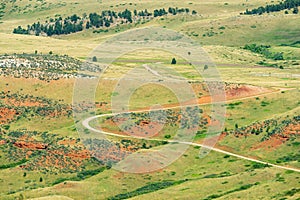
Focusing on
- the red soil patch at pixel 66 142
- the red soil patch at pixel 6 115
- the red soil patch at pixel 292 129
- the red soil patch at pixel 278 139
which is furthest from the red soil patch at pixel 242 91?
the red soil patch at pixel 6 115

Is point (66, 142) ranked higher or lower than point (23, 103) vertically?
lower

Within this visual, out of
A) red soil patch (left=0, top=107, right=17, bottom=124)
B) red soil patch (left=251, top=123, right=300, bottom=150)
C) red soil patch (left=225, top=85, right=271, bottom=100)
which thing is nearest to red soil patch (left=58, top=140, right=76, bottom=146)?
red soil patch (left=0, top=107, right=17, bottom=124)

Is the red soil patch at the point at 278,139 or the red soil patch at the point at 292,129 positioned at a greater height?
the red soil patch at the point at 292,129

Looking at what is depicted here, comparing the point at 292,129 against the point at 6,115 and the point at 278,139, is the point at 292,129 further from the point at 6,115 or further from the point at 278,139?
the point at 6,115

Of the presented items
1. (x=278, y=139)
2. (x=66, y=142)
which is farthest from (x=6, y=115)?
(x=278, y=139)

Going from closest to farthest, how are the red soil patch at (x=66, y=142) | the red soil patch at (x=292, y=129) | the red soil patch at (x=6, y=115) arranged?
the red soil patch at (x=292, y=129) < the red soil patch at (x=66, y=142) < the red soil patch at (x=6, y=115)

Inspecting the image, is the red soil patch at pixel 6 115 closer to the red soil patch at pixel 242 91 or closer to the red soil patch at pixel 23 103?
the red soil patch at pixel 23 103

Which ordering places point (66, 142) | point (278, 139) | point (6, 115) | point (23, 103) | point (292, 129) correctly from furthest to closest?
point (23, 103) < point (6, 115) < point (66, 142) < point (292, 129) < point (278, 139)

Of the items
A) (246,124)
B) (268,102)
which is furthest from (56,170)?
(268,102)

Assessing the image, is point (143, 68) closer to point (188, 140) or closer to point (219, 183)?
point (188, 140)

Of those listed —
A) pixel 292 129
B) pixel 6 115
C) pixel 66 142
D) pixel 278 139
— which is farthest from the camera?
pixel 6 115

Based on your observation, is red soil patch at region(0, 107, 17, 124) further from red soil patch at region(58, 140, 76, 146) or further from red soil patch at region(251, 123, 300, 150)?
red soil patch at region(251, 123, 300, 150)
